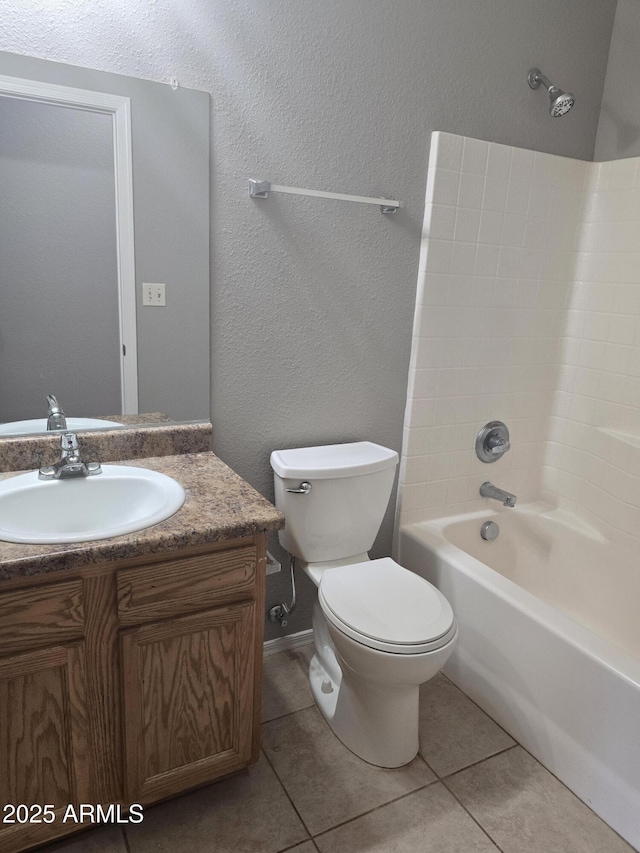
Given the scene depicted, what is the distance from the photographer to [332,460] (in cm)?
188

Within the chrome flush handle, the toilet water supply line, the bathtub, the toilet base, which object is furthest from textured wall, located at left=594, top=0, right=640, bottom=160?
the toilet base

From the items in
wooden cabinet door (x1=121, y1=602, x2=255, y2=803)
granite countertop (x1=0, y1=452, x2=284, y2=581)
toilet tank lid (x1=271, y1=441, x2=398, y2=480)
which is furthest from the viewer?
toilet tank lid (x1=271, y1=441, x2=398, y2=480)

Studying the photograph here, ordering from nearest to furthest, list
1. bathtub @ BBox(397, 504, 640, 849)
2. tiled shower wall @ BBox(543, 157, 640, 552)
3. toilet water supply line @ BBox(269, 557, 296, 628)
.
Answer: bathtub @ BBox(397, 504, 640, 849), toilet water supply line @ BBox(269, 557, 296, 628), tiled shower wall @ BBox(543, 157, 640, 552)

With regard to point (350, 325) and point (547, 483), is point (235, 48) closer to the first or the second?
point (350, 325)

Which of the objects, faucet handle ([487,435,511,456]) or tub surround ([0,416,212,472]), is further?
faucet handle ([487,435,511,456])

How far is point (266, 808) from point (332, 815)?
0.17 meters

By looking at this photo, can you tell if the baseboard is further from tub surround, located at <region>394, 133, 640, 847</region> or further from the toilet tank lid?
the toilet tank lid

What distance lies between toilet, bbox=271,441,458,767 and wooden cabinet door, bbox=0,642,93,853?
2.18 ft

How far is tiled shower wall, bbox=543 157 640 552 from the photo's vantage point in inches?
84.7

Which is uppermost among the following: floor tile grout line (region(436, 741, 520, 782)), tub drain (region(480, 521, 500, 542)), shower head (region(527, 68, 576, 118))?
shower head (region(527, 68, 576, 118))

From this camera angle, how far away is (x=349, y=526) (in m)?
1.92

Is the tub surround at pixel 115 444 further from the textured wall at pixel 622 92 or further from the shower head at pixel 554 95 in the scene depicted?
the textured wall at pixel 622 92

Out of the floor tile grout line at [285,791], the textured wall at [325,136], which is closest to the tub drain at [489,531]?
the textured wall at [325,136]

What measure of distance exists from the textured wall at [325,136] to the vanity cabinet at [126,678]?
0.63 metres
